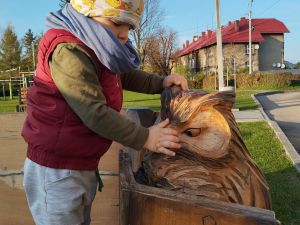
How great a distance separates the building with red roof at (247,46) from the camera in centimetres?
4409

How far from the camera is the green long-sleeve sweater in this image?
155 centimetres

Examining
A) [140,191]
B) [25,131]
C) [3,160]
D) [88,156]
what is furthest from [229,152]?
[3,160]

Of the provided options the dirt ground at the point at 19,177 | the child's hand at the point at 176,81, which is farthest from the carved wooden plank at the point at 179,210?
the dirt ground at the point at 19,177

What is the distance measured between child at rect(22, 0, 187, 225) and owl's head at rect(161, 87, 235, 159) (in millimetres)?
54

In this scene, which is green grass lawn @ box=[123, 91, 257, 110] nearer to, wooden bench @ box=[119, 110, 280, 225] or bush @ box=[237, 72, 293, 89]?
bush @ box=[237, 72, 293, 89]

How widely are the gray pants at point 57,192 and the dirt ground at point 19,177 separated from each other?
904 mm

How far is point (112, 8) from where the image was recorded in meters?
1.62

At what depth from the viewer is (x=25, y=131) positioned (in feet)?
5.89

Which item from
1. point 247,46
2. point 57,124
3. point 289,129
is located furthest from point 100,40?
point 247,46

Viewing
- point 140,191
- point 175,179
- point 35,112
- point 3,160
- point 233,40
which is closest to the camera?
point 140,191

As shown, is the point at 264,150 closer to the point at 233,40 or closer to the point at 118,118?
the point at 118,118

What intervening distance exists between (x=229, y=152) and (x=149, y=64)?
1771 inches

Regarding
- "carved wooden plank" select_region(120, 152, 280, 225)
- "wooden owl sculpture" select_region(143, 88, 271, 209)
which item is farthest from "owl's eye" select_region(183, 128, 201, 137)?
"carved wooden plank" select_region(120, 152, 280, 225)

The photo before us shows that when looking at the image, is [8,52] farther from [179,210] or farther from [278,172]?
[179,210]
